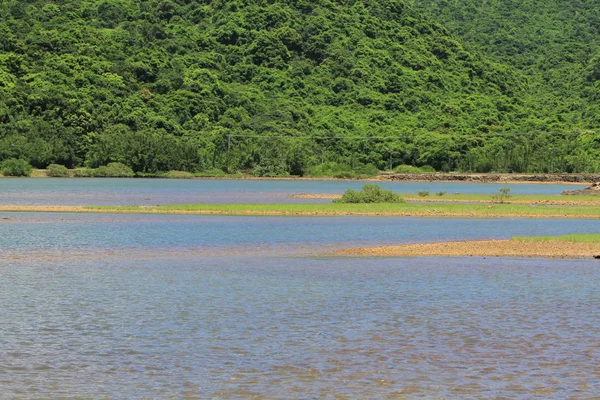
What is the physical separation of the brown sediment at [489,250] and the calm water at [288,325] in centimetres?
210

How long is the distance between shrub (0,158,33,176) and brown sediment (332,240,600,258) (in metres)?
131

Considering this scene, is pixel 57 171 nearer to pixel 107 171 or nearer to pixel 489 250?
pixel 107 171

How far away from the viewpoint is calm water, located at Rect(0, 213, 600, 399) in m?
17.2

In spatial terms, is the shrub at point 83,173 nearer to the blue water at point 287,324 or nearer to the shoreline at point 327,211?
the shoreline at point 327,211

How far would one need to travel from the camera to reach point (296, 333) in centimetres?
2194

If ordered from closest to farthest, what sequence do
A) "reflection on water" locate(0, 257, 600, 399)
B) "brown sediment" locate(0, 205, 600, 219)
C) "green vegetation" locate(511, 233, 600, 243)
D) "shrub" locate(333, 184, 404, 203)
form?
"reflection on water" locate(0, 257, 600, 399) < "green vegetation" locate(511, 233, 600, 243) < "brown sediment" locate(0, 205, 600, 219) < "shrub" locate(333, 184, 404, 203)

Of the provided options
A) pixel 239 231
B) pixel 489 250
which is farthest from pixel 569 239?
pixel 239 231

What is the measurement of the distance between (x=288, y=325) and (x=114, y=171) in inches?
6331

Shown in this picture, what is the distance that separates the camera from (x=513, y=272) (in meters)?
35.0

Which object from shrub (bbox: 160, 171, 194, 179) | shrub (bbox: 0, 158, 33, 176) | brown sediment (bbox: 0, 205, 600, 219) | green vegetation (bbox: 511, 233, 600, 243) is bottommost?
shrub (bbox: 160, 171, 194, 179)

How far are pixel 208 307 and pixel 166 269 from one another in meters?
9.79

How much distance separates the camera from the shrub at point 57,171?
172 metres

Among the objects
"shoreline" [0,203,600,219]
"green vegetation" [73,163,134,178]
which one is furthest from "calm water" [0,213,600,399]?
"green vegetation" [73,163,134,178]

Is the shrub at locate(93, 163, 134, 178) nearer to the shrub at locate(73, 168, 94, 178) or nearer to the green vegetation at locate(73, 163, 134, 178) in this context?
the green vegetation at locate(73, 163, 134, 178)
